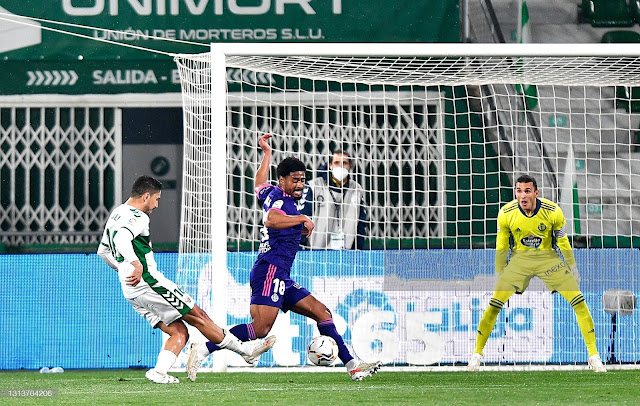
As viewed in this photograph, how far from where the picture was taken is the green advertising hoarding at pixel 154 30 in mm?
13180

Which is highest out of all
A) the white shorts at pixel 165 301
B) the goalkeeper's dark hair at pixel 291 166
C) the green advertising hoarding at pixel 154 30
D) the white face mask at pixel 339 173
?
the green advertising hoarding at pixel 154 30

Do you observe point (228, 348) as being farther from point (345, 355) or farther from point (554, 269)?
point (554, 269)

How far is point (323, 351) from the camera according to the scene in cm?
835

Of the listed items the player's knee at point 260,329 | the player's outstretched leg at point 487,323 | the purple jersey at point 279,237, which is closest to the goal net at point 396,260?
the player's outstretched leg at point 487,323

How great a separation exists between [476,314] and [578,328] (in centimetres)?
89

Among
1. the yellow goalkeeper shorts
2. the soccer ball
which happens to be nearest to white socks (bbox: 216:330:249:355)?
the soccer ball

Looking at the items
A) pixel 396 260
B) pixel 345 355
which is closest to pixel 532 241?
pixel 396 260

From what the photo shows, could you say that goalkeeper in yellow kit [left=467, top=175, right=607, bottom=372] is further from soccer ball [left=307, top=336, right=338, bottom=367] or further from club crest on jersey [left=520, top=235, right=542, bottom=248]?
soccer ball [left=307, top=336, right=338, bottom=367]

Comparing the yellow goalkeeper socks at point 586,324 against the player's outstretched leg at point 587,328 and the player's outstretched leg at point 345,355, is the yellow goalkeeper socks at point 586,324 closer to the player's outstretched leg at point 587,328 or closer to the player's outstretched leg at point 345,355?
the player's outstretched leg at point 587,328

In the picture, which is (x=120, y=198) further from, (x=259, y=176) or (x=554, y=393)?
(x=554, y=393)

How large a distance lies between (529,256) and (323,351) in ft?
7.68

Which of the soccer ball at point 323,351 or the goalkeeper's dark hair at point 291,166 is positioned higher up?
the goalkeeper's dark hair at point 291,166

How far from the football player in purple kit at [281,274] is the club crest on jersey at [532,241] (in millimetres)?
2049

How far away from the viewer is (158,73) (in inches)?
520
